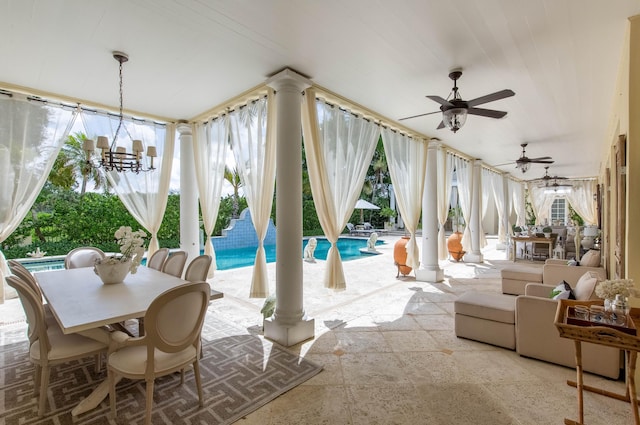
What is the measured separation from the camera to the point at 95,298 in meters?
2.36

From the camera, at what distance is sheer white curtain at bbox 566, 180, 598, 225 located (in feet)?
42.4

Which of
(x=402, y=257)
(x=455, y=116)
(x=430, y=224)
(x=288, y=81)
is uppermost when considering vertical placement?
(x=288, y=81)

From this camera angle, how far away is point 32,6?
6.78 feet

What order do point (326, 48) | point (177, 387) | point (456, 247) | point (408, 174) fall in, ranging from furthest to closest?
1. point (456, 247)
2. point (408, 174)
3. point (326, 48)
4. point (177, 387)

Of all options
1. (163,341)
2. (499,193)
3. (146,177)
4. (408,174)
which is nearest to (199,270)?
(163,341)

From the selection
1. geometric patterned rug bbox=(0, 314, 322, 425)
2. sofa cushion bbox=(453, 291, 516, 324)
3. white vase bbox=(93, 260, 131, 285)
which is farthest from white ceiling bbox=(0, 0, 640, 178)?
geometric patterned rug bbox=(0, 314, 322, 425)

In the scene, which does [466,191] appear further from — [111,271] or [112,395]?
[112,395]

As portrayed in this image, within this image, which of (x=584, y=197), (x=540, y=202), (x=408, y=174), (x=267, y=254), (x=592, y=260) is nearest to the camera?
(x=592, y=260)

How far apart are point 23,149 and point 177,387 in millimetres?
3473

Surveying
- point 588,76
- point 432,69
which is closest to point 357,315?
point 432,69

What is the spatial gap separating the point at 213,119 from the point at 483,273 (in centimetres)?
612

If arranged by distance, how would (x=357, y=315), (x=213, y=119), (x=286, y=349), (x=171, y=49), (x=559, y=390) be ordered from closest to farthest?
(x=559, y=390), (x=171, y=49), (x=286, y=349), (x=357, y=315), (x=213, y=119)

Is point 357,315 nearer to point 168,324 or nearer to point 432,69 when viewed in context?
point 168,324

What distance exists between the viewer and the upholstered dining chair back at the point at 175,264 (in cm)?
340
